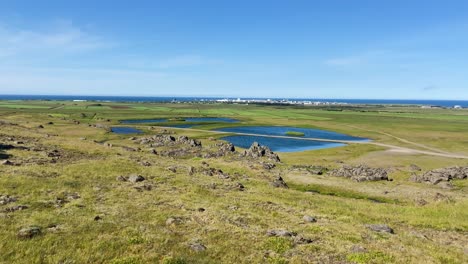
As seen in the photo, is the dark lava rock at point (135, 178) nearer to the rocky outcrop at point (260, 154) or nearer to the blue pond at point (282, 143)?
the rocky outcrop at point (260, 154)

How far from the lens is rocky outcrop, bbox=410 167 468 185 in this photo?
5712cm

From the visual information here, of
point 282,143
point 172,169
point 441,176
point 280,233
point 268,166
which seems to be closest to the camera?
point 280,233

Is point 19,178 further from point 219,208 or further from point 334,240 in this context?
point 334,240

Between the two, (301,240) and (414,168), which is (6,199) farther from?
Result: (414,168)

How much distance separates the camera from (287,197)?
131 feet

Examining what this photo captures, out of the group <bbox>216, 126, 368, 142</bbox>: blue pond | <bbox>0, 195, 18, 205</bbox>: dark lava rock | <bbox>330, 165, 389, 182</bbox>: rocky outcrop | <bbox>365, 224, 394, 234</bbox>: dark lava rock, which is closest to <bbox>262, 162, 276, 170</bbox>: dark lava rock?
<bbox>330, 165, 389, 182</bbox>: rocky outcrop

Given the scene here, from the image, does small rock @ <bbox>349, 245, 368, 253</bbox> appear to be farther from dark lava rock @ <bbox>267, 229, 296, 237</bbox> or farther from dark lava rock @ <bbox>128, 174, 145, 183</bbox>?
dark lava rock @ <bbox>128, 174, 145, 183</bbox>

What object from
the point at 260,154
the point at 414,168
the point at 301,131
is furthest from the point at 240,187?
the point at 301,131

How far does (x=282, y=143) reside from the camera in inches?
4611

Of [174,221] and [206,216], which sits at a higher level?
[174,221]

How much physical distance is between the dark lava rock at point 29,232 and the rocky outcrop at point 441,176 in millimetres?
57243

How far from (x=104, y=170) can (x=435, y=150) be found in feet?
329

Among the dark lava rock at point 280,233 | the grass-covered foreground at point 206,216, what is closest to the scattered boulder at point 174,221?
the grass-covered foreground at point 206,216

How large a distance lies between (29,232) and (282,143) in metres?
100
